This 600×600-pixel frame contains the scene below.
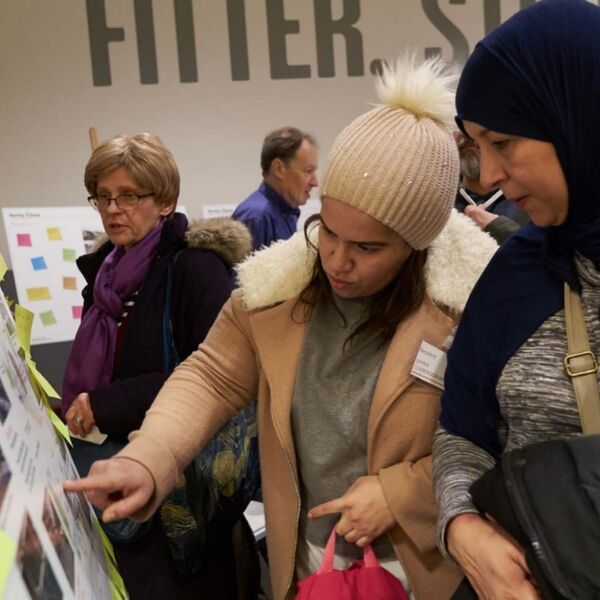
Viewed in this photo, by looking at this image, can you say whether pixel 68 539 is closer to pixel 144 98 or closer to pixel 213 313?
pixel 213 313

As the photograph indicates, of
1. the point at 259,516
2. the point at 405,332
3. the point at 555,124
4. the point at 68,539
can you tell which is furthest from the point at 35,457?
the point at 259,516

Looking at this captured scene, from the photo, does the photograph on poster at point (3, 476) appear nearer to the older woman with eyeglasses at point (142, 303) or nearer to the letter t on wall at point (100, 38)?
the older woman with eyeglasses at point (142, 303)

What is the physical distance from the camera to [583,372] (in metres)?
0.86

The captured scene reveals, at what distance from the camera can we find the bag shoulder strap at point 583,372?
857 mm

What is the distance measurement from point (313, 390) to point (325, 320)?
14cm

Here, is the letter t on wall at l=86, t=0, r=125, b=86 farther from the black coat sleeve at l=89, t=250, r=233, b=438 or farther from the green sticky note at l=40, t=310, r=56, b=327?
the black coat sleeve at l=89, t=250, r=233, b=438

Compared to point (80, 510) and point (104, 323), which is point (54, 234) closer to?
point (104, 323)

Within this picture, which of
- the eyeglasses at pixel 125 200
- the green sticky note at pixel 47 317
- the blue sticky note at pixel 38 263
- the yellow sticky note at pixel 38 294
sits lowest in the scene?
the green sticky note at pixel 47 317

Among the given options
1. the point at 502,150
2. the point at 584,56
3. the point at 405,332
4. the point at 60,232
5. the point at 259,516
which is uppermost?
the point at 584,56

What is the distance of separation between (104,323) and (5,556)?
1.28m

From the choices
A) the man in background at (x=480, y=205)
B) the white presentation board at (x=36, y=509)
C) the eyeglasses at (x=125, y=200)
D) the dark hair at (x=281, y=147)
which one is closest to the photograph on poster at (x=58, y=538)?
the white presentation board at (x=36, y=509)

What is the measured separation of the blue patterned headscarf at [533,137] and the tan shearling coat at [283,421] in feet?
0.47

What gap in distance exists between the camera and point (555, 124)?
2.89ft

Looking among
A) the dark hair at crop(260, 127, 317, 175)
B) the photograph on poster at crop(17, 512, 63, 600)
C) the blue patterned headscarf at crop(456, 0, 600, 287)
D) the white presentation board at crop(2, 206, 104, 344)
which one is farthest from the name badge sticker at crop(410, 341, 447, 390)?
the white presentation board at crop(2, 206, 104, 344)
